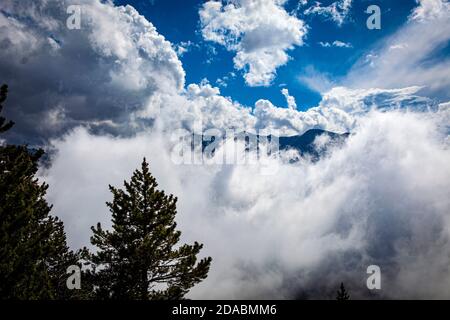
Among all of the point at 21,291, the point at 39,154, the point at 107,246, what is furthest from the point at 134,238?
the point at 39,154

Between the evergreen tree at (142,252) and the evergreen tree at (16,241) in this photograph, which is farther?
the evergreen tree at (142,252)

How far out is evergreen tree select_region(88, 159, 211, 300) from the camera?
18.6 metres

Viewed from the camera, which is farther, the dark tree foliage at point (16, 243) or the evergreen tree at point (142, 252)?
the evergreen tree at point (142, 252)

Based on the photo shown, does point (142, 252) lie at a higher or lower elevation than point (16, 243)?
lower

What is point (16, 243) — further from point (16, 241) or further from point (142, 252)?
point (142, 252)

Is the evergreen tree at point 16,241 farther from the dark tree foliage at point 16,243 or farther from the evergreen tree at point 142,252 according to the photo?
the evergreen tree at point 142,252

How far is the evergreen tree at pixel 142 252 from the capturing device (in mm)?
18578

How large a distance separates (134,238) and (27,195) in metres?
6.30

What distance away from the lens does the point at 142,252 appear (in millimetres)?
18109

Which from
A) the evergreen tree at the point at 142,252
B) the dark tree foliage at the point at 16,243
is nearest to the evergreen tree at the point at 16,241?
the dark tree foliage at the point at 16,243

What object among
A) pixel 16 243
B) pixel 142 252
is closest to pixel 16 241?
pixel 16 243
